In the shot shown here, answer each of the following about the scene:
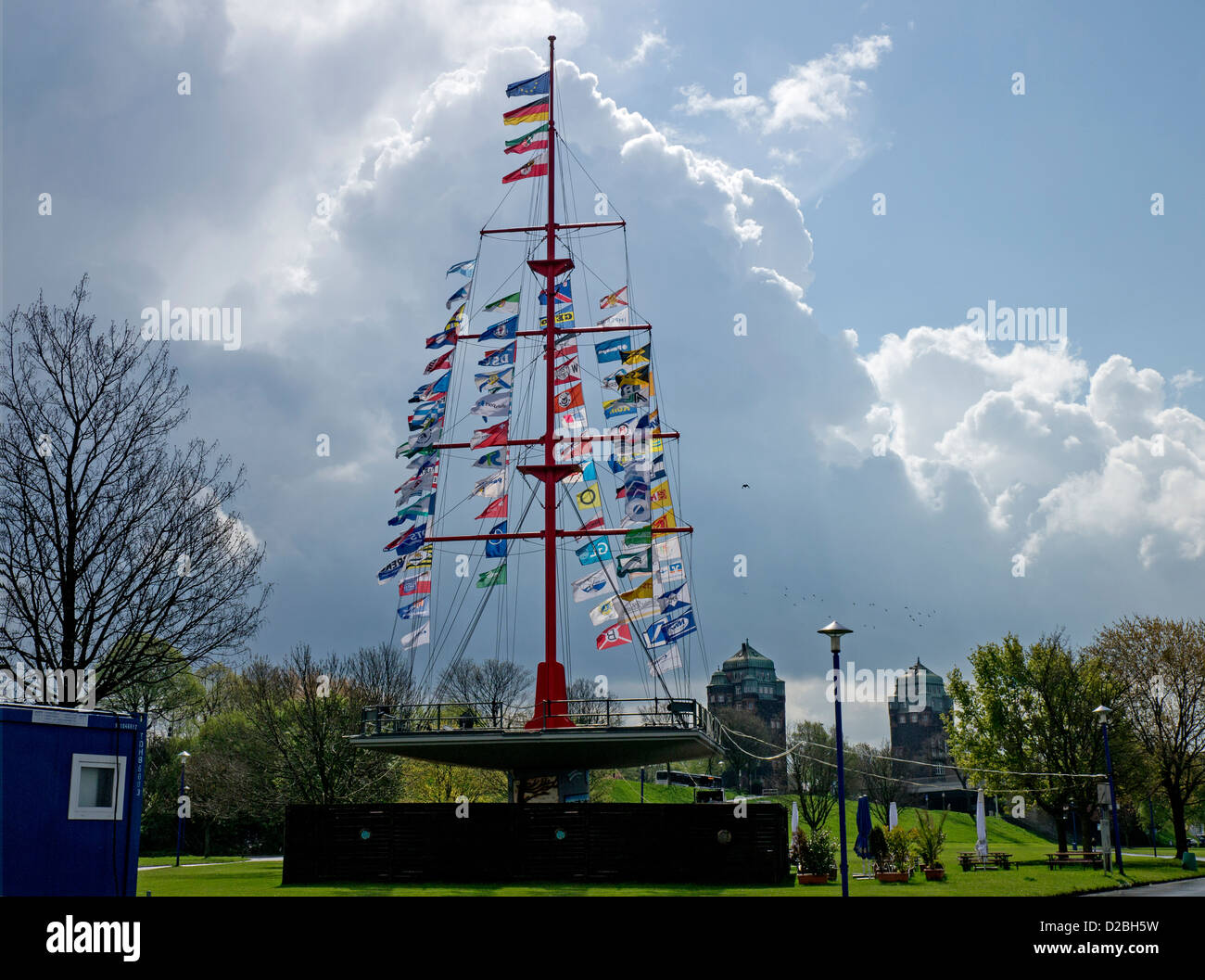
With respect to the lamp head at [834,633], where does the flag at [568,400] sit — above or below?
above

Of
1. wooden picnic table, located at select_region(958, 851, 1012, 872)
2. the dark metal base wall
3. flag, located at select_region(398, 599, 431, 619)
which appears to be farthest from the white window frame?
wooden picnic table, located at select_region(958, 851, 1012, 872)

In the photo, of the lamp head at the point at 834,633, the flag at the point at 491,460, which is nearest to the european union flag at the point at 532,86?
the flag at the point at 491,460

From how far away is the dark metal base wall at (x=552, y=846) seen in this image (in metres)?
29.0

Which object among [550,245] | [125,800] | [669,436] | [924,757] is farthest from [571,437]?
[924,757]

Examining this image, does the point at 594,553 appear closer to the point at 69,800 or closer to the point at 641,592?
the point at 641,592

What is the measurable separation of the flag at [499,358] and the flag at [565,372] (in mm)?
1874

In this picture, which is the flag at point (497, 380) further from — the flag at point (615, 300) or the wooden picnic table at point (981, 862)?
the wooden picnic table at point (981, 862)

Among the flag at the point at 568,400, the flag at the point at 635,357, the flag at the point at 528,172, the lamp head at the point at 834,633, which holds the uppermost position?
the flag at the point at 528,172

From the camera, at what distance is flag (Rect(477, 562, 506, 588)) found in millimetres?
33594

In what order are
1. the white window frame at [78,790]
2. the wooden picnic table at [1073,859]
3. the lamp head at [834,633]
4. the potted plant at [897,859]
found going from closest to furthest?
1. the white window frame at [78,790]
2. the lamp head at [834,633]
3. the potted plant at [897,859]
4. the wooden picnic table at [1073,859]

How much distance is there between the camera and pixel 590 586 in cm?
3247

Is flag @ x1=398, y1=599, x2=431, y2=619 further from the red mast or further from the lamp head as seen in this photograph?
the lamp head

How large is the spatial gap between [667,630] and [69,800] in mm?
21308
